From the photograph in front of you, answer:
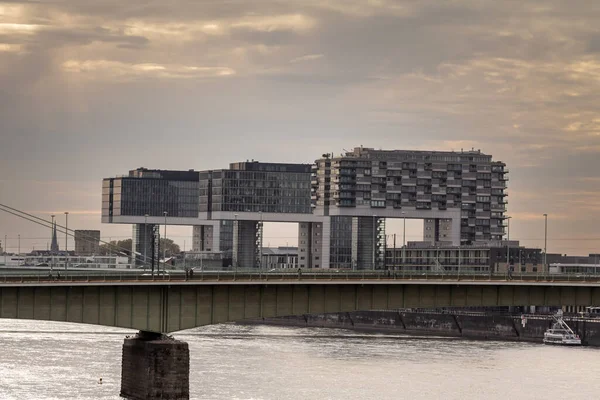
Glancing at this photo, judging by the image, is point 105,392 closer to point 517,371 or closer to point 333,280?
point 333,280

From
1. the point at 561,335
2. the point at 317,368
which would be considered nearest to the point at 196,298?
the point at 317,368

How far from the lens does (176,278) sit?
299 ft

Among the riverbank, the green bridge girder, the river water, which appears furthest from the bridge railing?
the riverbank

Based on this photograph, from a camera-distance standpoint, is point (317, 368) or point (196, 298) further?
point (317, 368)

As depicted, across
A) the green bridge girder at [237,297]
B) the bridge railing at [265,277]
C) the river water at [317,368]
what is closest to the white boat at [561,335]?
the river water at [317,368]

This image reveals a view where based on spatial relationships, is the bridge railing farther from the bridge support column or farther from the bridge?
the bridge support column

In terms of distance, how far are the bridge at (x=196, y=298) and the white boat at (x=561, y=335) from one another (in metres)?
69.7

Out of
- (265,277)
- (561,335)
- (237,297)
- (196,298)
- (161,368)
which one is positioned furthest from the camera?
(561,335)

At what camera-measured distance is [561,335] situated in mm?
168500

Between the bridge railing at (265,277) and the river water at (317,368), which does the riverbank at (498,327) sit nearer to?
the river water at (317,368)

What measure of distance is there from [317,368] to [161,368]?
36354mm

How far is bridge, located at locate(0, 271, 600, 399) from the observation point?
85.4 m

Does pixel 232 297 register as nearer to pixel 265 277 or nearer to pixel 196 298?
pixel 196 298

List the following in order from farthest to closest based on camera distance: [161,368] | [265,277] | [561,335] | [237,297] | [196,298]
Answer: [561,335]
[265,277]
[237,297]
[196,298]
[161,368]
